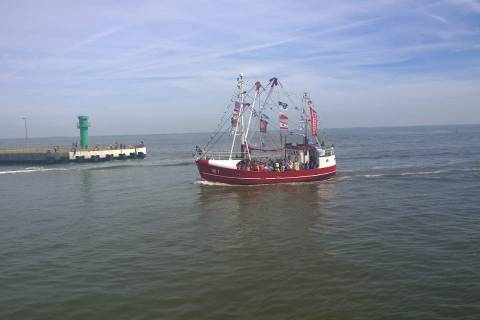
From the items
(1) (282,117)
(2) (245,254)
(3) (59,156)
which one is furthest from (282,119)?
(3) (59,156)

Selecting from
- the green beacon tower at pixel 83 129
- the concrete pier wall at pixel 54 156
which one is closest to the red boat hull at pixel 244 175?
the concrete pier wall at pixel 54 156

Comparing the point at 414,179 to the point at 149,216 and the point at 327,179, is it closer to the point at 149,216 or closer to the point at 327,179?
the point at 327,179

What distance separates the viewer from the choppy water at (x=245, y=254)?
16.4m

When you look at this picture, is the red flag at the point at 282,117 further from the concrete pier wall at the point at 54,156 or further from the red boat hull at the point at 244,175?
the concrete pier wall at the point at 54,156

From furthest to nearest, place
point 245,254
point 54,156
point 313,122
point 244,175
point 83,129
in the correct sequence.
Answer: point 83,129 → point 54,156 → point 313,122 → point 244,175 → point 245,254

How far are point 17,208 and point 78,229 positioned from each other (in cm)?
1178

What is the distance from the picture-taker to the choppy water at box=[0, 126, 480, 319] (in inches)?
645

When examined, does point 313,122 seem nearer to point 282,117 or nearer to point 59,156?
point 282,117

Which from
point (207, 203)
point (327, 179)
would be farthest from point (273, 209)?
point (327, 179)

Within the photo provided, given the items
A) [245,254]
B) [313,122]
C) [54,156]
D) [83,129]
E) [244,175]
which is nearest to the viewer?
[245,254]

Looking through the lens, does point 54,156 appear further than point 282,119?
Yes

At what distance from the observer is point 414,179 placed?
49.0 meters

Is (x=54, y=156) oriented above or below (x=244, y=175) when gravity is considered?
above

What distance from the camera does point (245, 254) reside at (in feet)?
74.1
